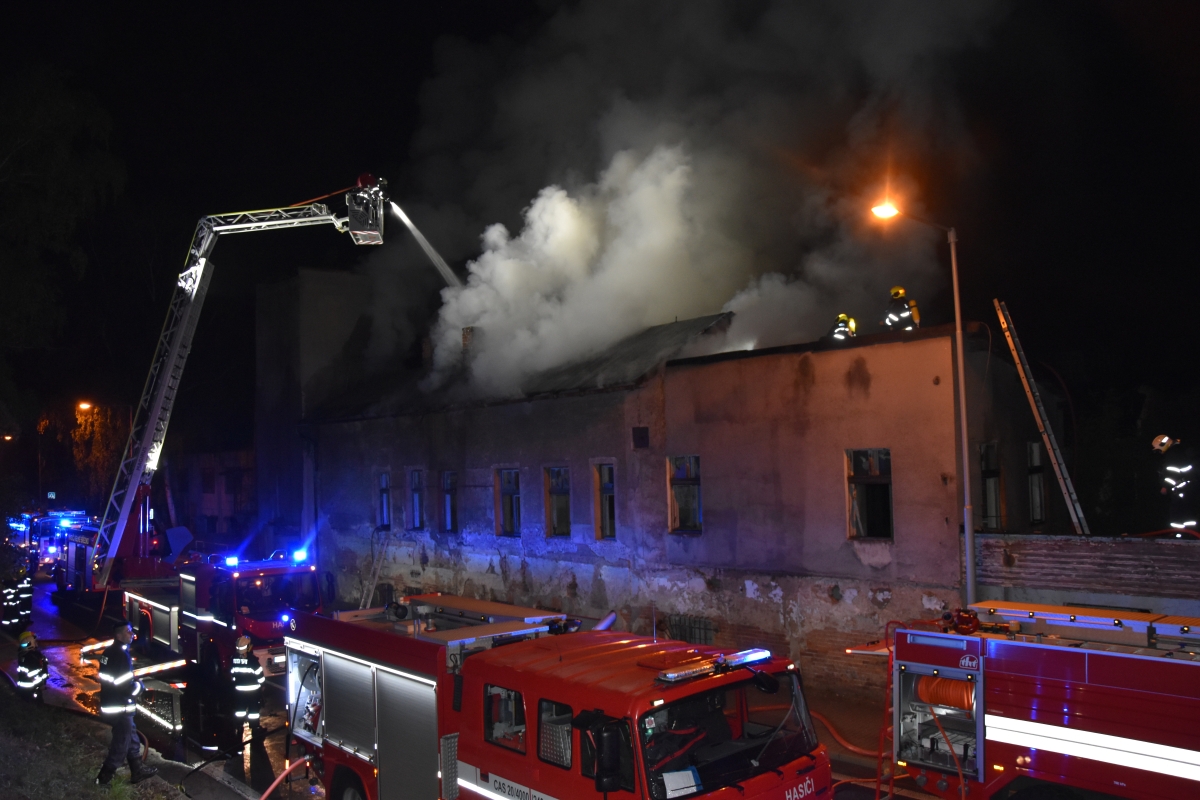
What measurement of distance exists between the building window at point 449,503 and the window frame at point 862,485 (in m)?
9.55

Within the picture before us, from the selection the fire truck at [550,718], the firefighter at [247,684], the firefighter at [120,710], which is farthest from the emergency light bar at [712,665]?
the firefighter at [247,684]

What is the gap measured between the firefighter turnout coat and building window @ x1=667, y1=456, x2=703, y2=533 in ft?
26.8

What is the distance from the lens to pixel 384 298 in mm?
24844

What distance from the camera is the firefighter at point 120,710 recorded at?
789 cm

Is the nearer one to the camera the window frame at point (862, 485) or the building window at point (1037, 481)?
the window frame at point (862, 485)

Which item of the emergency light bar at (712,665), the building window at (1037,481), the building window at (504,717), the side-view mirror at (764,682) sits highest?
the building window at (1037,481)

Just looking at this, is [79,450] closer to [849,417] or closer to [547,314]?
[547,314]

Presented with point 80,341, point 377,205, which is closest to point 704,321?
point 377,205

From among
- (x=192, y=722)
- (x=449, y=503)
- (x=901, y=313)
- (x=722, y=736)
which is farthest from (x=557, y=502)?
(x=722, y=736)

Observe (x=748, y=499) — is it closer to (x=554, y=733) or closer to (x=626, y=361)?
(x=626, y=361)

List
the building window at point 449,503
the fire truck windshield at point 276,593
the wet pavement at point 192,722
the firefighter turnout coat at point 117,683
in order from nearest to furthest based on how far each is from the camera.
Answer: the firefighter turnout coat at point 117,683 → the wet pavement at point 192,722 → the fire truck windshield at point 276,593 → the building window at point 449,503

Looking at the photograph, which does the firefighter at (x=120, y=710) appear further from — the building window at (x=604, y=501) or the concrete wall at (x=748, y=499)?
the building window at (x=604, y=501)

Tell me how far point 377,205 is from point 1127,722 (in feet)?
57.7

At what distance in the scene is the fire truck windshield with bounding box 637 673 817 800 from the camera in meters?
4.32
